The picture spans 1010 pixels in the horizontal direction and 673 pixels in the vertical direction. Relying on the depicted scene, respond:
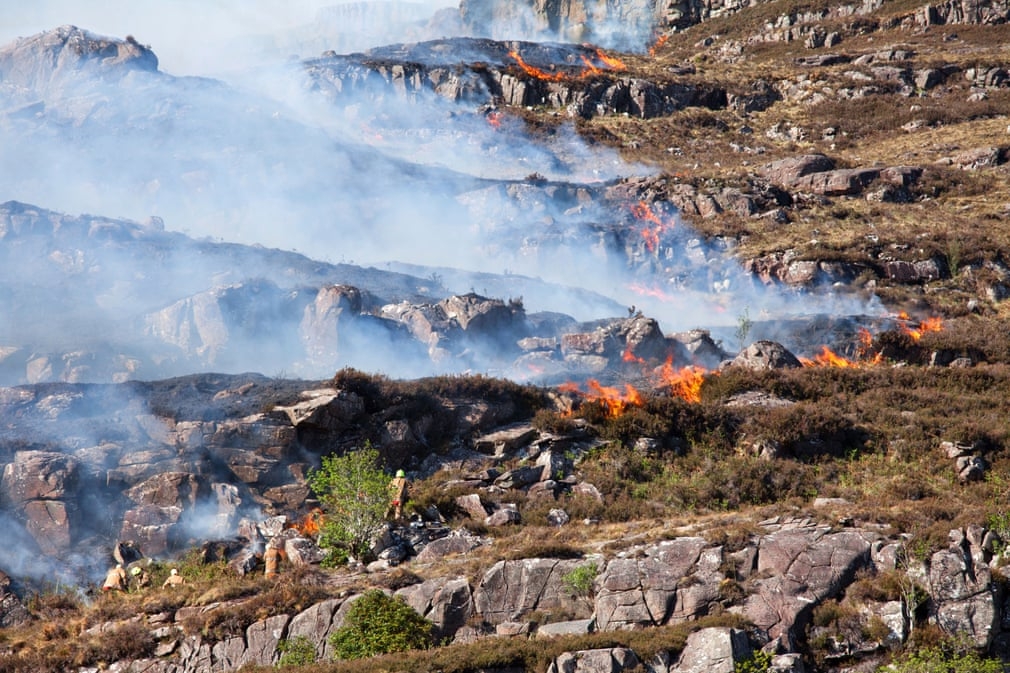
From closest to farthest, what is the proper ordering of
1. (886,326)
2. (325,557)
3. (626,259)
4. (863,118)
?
(325,557), (886,326), (626,259), (863,118)

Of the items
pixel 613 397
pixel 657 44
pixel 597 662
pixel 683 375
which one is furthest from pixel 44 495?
pixel 657 44

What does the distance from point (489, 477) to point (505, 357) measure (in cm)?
1275

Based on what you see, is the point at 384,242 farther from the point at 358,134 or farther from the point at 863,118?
the point at 863,118

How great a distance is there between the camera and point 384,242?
62.3 metres

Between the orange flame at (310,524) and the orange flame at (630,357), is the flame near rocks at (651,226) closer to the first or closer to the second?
the orange flame at (630,357)

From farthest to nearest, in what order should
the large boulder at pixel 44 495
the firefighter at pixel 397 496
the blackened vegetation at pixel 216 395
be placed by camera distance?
1. the blackened vegetation at pixel 216 395
2. the large boulder at pixel 44 495
3. the firefighter at pixel 397 496

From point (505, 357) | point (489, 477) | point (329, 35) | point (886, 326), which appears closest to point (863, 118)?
point (886, 326)

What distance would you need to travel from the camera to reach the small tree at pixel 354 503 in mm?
22781

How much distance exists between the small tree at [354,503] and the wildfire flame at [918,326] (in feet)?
78.3

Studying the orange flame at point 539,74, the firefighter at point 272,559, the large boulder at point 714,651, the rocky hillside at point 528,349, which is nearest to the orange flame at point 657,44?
the rocky hillside at point 528,349

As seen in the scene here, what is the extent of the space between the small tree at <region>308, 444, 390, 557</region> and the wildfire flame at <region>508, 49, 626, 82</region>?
6584 centimetres

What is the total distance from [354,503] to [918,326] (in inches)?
1111

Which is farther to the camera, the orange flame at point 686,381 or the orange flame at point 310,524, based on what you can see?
the orange flame at point 686,381

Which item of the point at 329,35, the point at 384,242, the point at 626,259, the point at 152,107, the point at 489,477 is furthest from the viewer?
the point at 329,35
